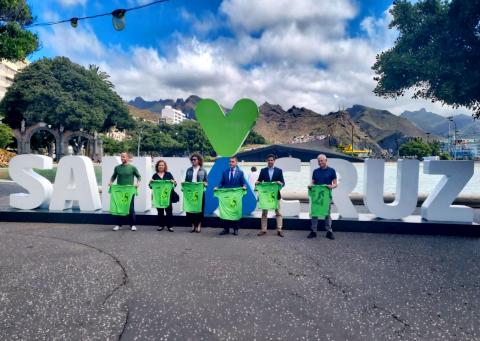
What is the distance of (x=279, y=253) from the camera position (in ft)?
18.3

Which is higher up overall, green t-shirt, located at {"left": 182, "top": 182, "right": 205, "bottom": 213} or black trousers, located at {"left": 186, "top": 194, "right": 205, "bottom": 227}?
green t-shirt, located at {"left": 182, "top": 182, "right": 205, "bottom": 213}

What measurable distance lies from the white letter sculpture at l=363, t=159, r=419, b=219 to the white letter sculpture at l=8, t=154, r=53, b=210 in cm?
772

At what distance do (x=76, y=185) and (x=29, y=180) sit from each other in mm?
1226

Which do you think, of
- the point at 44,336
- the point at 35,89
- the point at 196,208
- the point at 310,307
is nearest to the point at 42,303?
the point at 44,336

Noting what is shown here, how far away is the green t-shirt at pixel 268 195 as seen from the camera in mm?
7047

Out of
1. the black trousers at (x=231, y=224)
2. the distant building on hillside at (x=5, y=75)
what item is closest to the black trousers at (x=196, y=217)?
the black trousers at (x=231, y=224)

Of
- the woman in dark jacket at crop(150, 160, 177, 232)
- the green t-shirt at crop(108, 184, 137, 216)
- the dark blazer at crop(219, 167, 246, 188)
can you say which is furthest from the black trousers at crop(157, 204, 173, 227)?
the dark blazer at crop(219, 167, 246, 188)

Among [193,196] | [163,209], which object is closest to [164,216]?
[163,209]

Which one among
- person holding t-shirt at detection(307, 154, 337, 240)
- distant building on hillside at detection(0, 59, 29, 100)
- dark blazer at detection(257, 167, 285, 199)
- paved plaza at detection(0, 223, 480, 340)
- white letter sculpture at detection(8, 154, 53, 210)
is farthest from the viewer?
distant building on hillside at detection(0, 59, 29, 100)

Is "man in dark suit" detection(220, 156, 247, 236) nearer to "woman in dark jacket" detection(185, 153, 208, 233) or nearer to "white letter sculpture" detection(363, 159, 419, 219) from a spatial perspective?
"woman in dark jacket" detection(185, 153, 208, 233)

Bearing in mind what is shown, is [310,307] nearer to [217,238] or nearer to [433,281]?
[433,281]

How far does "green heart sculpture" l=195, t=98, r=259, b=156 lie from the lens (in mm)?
7934

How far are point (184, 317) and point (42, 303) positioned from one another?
158 centimetres

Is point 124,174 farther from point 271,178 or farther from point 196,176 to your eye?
point 271,178
